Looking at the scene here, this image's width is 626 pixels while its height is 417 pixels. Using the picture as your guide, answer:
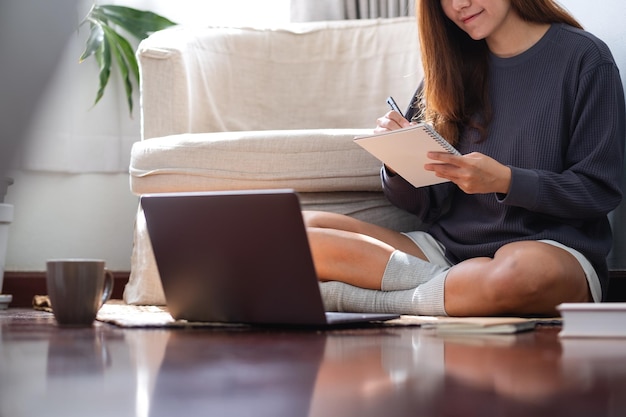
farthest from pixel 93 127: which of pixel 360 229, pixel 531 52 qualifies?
pixel 531 52

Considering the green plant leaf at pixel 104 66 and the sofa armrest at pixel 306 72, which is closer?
the sofa armrest at pixel 306 72

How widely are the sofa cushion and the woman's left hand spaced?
479mm

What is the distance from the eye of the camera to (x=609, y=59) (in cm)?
168

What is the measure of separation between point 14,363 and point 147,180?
1.56 m

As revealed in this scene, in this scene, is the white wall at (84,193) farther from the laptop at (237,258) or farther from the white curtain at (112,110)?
the laptop at (237,258)

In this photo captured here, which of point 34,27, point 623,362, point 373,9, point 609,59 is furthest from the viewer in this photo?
point 373,9

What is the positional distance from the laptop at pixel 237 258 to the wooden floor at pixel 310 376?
82 millimetres

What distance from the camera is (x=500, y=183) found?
4.99 ft

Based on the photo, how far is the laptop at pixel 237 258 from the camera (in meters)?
0.85

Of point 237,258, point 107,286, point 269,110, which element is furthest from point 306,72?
point 237,258

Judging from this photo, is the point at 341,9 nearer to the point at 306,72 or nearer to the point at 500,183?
the point at 306,72

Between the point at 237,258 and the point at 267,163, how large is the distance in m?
1.12

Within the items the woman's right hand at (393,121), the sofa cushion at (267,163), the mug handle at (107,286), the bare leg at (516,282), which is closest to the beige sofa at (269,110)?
the sofa cushion at (267,163)

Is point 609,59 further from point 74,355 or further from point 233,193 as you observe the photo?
point 74,355
